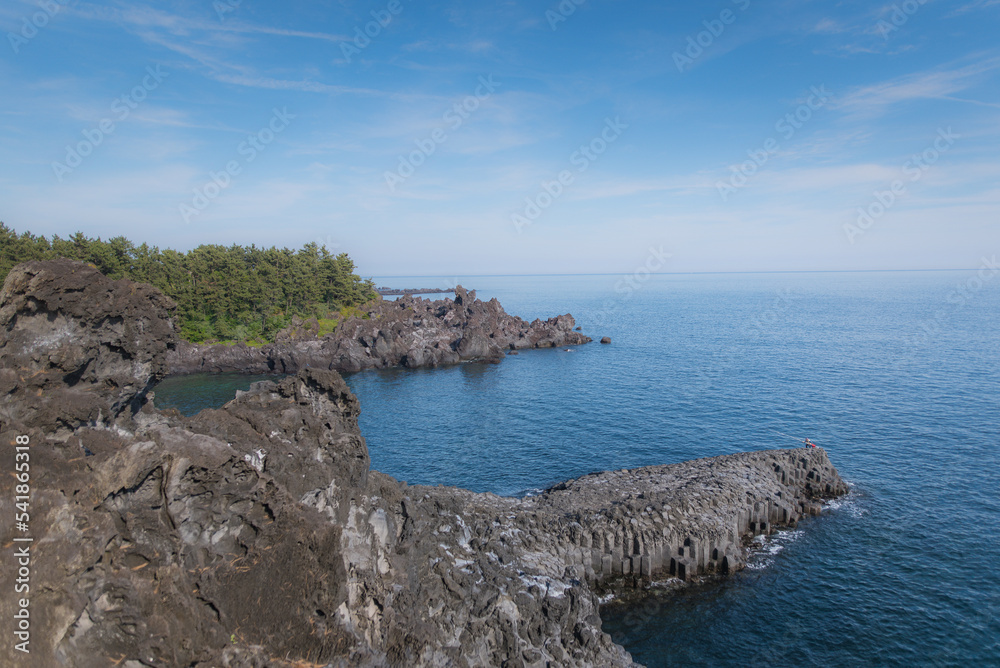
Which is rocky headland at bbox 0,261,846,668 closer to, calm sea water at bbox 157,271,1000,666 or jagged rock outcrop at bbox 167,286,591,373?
calm sea water at bbox 157,271,1000,666

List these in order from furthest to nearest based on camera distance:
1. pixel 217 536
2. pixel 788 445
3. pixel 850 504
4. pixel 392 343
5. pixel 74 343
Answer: pixel 392 343, pixel 788 445, pixel 850 504, pixel 217 536, pixel 74 343

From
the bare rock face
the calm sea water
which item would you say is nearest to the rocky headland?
the bare rock face

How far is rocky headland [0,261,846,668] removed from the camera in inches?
655

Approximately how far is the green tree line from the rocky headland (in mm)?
92379

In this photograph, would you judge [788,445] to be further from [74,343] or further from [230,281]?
[230,281]

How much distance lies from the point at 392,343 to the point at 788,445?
246 ft

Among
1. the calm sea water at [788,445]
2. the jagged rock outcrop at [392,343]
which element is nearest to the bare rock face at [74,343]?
the calm sea water at [788,445]

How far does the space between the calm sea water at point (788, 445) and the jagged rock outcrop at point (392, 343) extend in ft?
20.8

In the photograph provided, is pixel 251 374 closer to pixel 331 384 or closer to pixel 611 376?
pixel 611 376

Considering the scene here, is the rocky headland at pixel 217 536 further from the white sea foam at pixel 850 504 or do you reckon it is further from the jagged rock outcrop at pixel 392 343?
the jagged rock outcrop at pixel 392 343

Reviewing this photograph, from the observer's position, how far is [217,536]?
19500mm

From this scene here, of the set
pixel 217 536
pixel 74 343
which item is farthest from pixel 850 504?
pixel 74 343

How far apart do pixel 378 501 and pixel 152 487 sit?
400 inches

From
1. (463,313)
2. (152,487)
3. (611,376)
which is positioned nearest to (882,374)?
(611,376)
